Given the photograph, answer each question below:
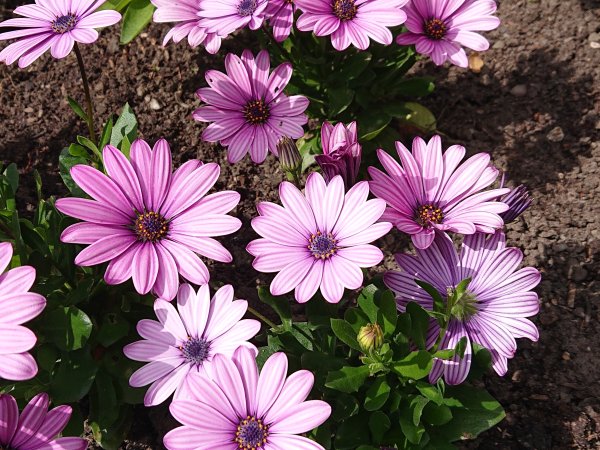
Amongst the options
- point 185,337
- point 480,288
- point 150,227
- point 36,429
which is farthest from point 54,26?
point 480,288

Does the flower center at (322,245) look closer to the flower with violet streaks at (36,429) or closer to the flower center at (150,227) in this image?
the flower center at (150,227)

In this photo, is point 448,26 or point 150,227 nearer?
point 150,227

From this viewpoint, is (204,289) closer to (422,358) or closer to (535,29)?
(422,358)

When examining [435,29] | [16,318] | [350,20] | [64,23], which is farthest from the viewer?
[435,29]

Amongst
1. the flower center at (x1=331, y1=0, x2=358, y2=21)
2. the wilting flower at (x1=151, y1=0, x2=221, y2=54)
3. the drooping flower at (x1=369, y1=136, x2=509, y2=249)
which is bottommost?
the drooping flower at (x1=369, y1=136, x2=509, y2=249)

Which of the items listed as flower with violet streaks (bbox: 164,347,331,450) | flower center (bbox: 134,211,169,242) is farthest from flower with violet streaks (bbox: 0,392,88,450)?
flower center (bbox: 134,211,169,242)

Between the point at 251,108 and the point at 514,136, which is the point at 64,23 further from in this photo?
the point at 514,136

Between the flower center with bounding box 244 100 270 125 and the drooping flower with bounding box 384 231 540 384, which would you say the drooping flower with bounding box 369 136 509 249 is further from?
the flower center with bounding box 244 100 270 125
